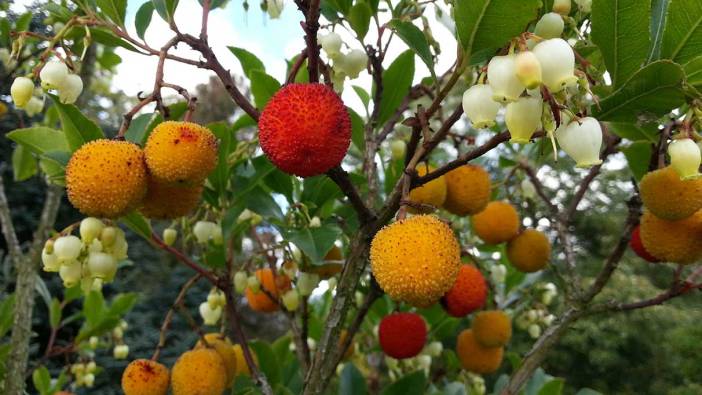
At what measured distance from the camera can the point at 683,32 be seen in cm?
73

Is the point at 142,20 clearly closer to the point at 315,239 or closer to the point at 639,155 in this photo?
the point at 315,239

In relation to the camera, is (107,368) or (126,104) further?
(126,104)

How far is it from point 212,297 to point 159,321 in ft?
18.0

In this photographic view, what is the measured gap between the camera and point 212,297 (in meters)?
1.56

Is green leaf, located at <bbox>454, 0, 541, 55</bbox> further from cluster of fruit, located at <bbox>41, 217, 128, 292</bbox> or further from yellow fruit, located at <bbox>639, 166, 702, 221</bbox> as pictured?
cluster of fruit, located at <bbox>41, 217, 128, 292</bbox>

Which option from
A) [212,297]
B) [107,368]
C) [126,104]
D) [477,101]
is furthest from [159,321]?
[477,101]

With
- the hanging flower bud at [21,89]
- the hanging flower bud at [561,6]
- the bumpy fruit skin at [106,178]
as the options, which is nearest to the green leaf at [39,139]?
the hanging flower bud at [21,89]

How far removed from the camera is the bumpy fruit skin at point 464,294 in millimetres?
1513

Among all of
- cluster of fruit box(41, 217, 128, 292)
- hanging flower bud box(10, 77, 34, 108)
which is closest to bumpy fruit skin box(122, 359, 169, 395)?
cluster of fruit box(41, 217, 128, 292)

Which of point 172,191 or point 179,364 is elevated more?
point 172,191

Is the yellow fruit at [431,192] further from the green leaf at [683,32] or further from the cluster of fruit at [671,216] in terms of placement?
the green leaf at [683,32]

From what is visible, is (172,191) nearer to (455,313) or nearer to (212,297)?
(212,297)

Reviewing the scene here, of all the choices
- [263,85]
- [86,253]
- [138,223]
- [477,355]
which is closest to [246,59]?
[263,85]

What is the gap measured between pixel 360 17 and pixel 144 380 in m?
0.87
